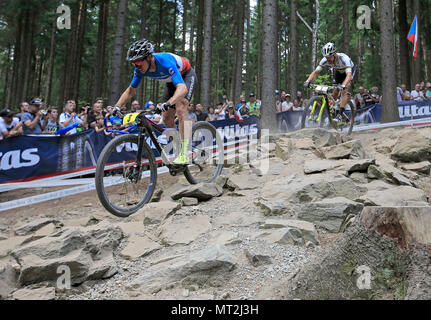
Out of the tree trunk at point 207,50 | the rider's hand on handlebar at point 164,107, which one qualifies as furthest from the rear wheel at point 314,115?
the tree trunk at point 207,50

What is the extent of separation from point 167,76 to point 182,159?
128 centimetres

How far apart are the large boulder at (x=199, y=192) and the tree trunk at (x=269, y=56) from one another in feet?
18.0

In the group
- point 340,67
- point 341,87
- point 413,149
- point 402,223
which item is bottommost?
point 402,223

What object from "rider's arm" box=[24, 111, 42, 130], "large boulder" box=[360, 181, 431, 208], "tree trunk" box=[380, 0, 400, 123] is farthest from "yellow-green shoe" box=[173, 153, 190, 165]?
"tree trunk" box=[380, 0, 400, 123]

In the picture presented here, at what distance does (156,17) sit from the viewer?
1096 inches

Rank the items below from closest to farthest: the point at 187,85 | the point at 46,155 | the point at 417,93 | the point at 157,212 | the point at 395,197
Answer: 1. the point at 395,197
2. the point at 157,212
3. the point at 187,85
4. the point at 46,155
5. the point at 417,93

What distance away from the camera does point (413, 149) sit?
22.9ft

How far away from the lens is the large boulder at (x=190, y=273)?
9.98 ft

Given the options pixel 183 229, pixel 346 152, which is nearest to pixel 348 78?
pixel 346 152

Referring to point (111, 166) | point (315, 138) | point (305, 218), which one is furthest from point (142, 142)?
point (315, 138)

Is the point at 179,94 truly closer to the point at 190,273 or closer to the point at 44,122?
the point at 190,273

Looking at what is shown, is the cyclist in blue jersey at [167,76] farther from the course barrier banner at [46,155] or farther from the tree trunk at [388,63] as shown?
the tree trunk at [388,63]
